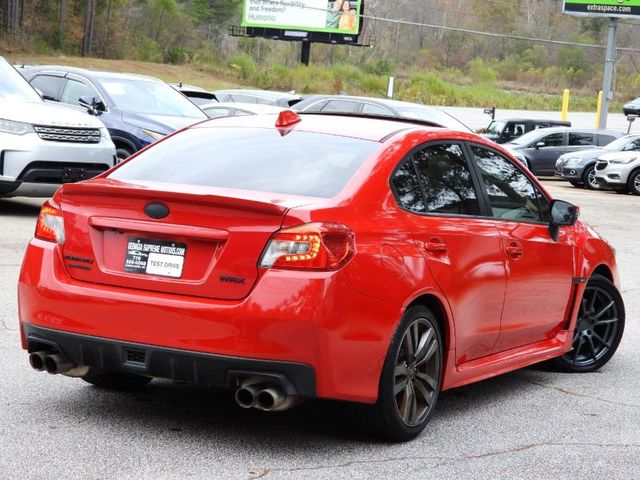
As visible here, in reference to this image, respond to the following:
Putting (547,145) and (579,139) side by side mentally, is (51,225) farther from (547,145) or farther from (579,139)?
(579,139)

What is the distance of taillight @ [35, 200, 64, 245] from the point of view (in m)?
5.70

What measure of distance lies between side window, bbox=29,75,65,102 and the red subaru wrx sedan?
11834 millimetres

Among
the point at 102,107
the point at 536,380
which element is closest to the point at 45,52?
the point at 102,107

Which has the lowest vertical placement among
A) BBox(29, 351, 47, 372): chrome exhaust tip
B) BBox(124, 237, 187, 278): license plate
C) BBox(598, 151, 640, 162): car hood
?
BBox(598, 151, 640, 162): car hood

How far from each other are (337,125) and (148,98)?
11.5 meters

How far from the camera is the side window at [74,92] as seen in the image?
682 inches

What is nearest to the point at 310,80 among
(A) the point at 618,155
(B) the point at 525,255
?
(A) the point at 618,155

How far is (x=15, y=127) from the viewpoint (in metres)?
13.6

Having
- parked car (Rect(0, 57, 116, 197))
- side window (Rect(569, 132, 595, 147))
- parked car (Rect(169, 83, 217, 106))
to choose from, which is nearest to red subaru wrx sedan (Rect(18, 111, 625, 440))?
parked car (Rect(0, 57, 116, 197))

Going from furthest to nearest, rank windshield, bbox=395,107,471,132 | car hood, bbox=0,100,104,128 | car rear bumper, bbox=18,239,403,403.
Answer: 1. windshield, bbox=395,107,471,132
2. car hood, bbox=0,100,104,128
3. car rear bumper, bbox=18,239,403,403

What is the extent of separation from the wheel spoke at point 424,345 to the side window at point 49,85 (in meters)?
12.8

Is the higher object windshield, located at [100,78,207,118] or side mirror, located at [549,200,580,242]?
side mirror, located at [549,200,580,242]

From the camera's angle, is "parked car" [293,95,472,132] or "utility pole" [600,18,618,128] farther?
"utility pole" [600,18,618,128]

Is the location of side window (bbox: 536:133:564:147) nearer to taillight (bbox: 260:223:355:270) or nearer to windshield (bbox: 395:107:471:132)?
windshield (bbox: 395:107:471:132)
